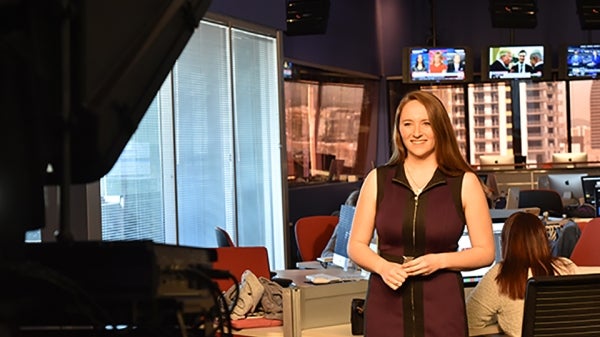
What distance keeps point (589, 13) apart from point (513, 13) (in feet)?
3.31

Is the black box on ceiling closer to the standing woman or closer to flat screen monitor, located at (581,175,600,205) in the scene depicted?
flat screen monitor, located at (581,175,600,205)

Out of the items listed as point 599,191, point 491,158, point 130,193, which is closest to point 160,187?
point 130,193

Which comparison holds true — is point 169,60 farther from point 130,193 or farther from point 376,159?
point 376,159

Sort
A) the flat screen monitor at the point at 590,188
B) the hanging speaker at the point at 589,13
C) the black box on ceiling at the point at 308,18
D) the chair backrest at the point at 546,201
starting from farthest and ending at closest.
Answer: the hanging speaker at the point at 589,13, the black box on ceiling at the point at 308,18, the chair backrest at the point at 546,201, the flat screen monitor at the point at 590,188

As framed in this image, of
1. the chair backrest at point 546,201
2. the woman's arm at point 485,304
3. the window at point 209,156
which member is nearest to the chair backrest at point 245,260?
the window at point 209,156

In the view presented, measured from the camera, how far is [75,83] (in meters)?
0.93

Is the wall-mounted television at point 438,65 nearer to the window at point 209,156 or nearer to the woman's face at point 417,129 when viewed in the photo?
the window at point 209,156

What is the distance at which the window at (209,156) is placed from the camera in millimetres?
6527

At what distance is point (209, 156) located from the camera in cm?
762

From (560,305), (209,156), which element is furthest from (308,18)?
(560,305)

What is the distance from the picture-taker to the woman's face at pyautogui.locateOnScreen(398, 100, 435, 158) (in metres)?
2.95

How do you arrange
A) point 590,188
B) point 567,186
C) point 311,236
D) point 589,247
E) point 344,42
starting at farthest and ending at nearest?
point 344,42
point 567,186
point 590,188
point 311,236
point 589,247

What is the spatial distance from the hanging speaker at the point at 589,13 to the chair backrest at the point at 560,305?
994 centimetres

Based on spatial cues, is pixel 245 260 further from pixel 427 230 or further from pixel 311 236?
pixel 311 236
